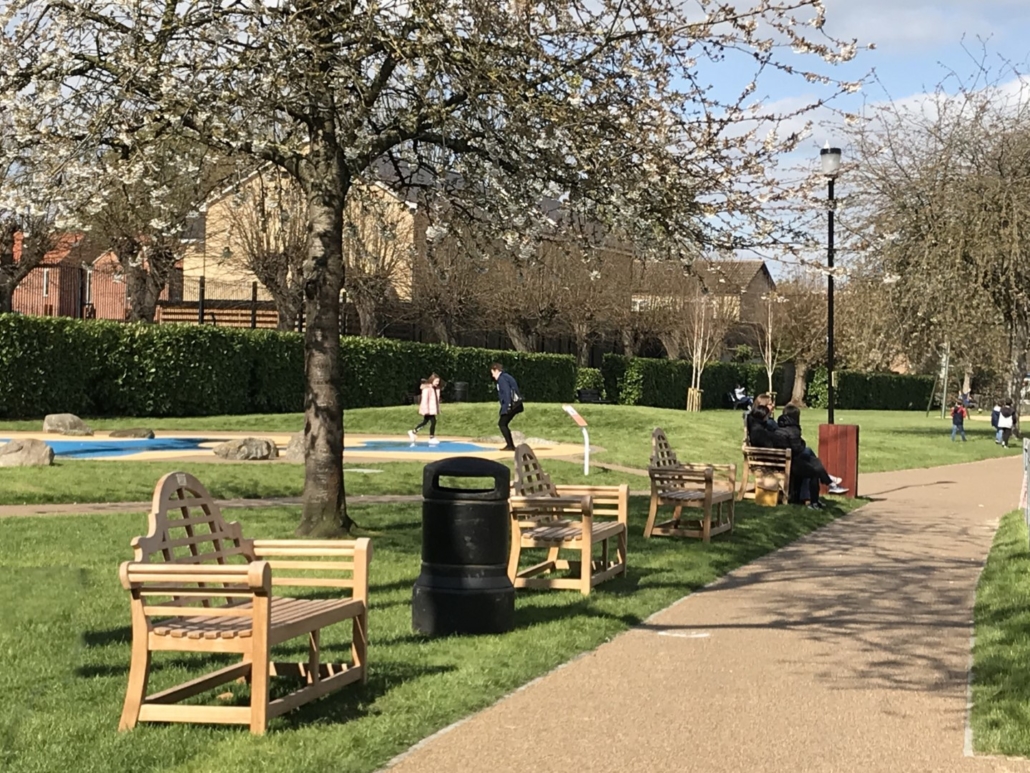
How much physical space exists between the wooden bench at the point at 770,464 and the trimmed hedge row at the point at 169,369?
1730 centimetres

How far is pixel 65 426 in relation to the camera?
25.3 metres

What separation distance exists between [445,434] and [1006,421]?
53.4 ft

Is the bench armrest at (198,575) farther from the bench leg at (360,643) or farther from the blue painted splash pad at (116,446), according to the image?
the blue painted splash pad at (116,446)

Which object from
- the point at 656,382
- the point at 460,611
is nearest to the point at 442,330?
the point at 656,382

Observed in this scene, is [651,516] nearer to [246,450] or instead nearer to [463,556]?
[463,556]

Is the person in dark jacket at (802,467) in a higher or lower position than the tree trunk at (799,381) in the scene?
lower

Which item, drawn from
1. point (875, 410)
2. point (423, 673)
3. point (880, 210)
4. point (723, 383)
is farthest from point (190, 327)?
point (875, 410)

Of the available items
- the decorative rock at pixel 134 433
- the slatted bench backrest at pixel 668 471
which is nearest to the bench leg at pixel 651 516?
the slatted bench backrest at pixel 668 471

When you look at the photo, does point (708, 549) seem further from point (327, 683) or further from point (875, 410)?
point (875, 410)

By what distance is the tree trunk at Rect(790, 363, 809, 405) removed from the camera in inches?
2963

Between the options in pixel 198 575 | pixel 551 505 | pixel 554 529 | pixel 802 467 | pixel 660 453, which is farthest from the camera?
pixel 802 467

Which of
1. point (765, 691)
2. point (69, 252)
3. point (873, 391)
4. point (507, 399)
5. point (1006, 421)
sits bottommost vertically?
point (765, 691)

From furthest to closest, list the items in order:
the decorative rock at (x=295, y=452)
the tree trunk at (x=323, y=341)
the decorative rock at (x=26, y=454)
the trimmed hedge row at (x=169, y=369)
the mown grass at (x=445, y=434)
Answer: the trimmed hedge row at (x=169, y=369) < the decorative rock at (x=295, y=452) < the decorative rock at (x=26, y=454) < the mown grass at (x=445, y=434) < the tree trunk at (x=323, y=341)

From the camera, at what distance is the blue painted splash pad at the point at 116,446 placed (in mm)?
21156
